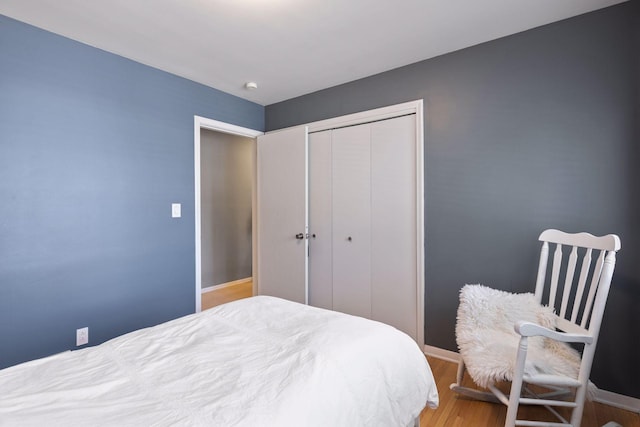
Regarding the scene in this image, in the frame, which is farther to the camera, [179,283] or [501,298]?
[179,283]

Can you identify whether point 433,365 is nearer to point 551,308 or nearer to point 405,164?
point 551,308

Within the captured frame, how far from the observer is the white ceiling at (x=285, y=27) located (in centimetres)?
183

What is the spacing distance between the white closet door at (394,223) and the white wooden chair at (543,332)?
0.67m

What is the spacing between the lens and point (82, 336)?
2.24 meters

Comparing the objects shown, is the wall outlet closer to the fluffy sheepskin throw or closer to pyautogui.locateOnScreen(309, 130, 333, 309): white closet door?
pyautogui.locateOnScreen(309, 130, 333, 309): white closet door

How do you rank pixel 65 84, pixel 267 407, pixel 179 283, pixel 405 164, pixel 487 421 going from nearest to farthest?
pixel 267 407 → pixel 487 421 → pixel 65 84 → pixel 405 164 → pixel 179 283

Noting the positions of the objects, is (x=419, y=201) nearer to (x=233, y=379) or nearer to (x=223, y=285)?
(x=233, y=379)

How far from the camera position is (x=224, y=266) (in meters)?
4.74

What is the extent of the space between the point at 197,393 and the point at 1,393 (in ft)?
1.99

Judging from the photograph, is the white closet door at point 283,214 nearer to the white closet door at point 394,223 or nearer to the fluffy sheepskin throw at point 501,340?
the white closet door at point 394,223

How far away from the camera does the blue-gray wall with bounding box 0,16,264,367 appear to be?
77.8 inches

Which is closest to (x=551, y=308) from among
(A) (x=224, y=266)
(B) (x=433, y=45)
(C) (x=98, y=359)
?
(B) (x=433, y=45)

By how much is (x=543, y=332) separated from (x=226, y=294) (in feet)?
12.2

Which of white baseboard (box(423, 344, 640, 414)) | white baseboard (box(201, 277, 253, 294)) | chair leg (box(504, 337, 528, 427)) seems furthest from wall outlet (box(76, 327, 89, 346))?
white baseboard (box(423, 344, 640, 414))
